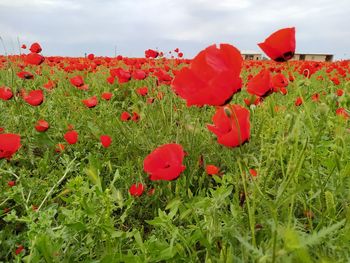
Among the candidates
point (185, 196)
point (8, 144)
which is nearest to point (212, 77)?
point (185, 196)

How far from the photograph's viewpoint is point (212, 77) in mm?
917

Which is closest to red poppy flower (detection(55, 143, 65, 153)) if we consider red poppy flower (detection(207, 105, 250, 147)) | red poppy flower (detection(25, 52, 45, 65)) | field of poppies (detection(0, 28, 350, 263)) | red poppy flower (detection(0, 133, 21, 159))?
field of poppies (detection(0, 28, 350, 263))

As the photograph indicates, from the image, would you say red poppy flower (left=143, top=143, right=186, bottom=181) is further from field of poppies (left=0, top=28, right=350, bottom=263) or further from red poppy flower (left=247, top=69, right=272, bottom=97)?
red poppy flower (left=247, top=69, right=272, bottom=97)

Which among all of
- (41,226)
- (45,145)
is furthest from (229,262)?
(45,145)

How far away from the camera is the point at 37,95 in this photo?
247 centimetres

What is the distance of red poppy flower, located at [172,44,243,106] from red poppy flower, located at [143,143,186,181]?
0.85 feet

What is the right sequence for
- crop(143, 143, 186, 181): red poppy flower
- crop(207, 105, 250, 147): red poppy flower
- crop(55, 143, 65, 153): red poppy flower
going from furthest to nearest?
crop(55, 143, 65, 153): red poppy flower < crop(143, 143, 186, 181): red poppy flower < crop(207, 105, 250, 147): red poppy flower

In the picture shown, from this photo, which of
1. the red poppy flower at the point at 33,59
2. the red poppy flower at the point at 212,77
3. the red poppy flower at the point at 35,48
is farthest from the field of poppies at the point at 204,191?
the red poppy flower at the point at 35,48

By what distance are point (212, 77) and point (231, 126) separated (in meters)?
0.20

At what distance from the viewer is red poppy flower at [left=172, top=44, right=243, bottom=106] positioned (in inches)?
34.8

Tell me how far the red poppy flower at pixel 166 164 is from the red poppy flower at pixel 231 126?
150 mm

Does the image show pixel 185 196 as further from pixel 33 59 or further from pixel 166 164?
pixel 33 59

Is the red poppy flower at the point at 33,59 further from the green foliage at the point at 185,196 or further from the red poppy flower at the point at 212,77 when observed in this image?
the red poppy flower at the point at 212,77

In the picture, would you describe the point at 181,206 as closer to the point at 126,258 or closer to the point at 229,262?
the point at 126,258
